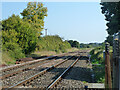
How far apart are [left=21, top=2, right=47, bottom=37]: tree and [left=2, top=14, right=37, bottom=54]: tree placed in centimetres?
1063

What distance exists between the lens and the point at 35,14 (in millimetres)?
43188

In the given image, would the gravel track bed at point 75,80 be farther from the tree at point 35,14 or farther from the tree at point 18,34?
the tree at point 35,14

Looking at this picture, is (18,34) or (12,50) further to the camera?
(18,34)

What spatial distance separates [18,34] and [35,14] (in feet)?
56.9

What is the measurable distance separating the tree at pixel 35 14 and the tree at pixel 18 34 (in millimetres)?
10627

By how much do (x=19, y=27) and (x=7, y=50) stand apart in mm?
5331

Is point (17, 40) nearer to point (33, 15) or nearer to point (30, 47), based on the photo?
point (30, 47)

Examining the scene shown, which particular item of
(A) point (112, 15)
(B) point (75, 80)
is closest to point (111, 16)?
(A) point (112, 15)

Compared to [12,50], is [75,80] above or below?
below

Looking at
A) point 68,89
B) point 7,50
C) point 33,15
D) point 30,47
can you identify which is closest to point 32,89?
point 68,89

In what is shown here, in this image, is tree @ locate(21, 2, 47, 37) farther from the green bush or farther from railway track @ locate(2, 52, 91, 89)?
railway track @ locate(2, 52, 91, 89)

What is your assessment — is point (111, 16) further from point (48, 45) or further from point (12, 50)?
point (48, 45)

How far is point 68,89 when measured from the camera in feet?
27.2

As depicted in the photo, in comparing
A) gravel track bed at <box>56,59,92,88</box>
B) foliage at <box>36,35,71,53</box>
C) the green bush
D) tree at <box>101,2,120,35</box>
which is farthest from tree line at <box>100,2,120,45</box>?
foliage at <box>36,35,71,53</box>
